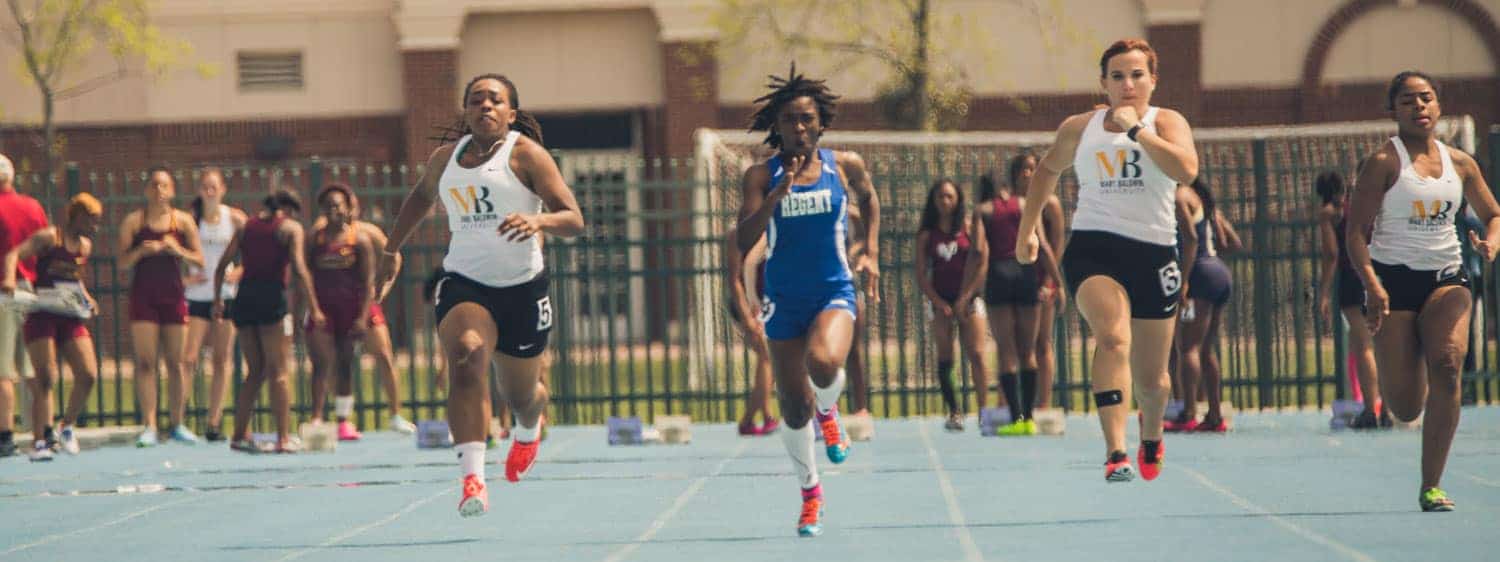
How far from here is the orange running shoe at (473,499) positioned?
9.13m

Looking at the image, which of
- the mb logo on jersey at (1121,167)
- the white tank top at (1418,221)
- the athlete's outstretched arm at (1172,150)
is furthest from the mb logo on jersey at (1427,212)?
the mb logo on jersey at (1121,167)

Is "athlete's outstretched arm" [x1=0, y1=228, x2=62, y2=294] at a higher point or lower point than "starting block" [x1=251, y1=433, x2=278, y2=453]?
higher

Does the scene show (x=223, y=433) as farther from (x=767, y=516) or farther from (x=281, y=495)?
(x=767, y=516)

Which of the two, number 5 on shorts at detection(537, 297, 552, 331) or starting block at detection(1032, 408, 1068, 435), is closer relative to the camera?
number 5 on shorts at detection(537, 297, 552, 331)

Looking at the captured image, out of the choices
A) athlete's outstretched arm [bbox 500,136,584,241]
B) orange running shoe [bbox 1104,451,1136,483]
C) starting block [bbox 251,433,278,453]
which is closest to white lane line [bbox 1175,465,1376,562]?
orange running shoe [bbox 1104,451,1136,483]

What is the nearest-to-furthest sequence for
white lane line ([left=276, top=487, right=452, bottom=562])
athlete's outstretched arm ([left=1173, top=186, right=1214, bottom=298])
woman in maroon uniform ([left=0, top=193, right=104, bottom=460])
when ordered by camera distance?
white lane line ([left=276, top=487, right=452, bottom=562]), athlete's outstretched arm ([left=1173, top=186, right=1214, bottom=298]), woman in maroon uniform ([left=0, top=193, right=104, bottom=460])

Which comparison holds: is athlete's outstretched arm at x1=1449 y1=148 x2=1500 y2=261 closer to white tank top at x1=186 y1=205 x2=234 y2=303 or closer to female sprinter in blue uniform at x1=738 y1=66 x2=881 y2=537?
female sprinter in blue uniform at x1=738 y1=66 x2=881 y2=537

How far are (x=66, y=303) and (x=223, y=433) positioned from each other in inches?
111

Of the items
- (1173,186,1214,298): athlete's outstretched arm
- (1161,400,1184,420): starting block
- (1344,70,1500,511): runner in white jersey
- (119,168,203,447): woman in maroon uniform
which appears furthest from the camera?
(119,168,203,447): woman in maroon uniform

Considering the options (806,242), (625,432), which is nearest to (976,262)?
(625,432)

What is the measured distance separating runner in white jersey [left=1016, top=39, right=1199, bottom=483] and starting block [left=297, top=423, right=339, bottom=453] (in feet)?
23.8

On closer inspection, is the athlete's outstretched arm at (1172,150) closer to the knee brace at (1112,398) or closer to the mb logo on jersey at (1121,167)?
the mb logo on jersey at (1121,167)

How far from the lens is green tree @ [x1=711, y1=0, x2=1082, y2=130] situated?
27.9 metres

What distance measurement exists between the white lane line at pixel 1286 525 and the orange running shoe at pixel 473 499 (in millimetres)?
3291
